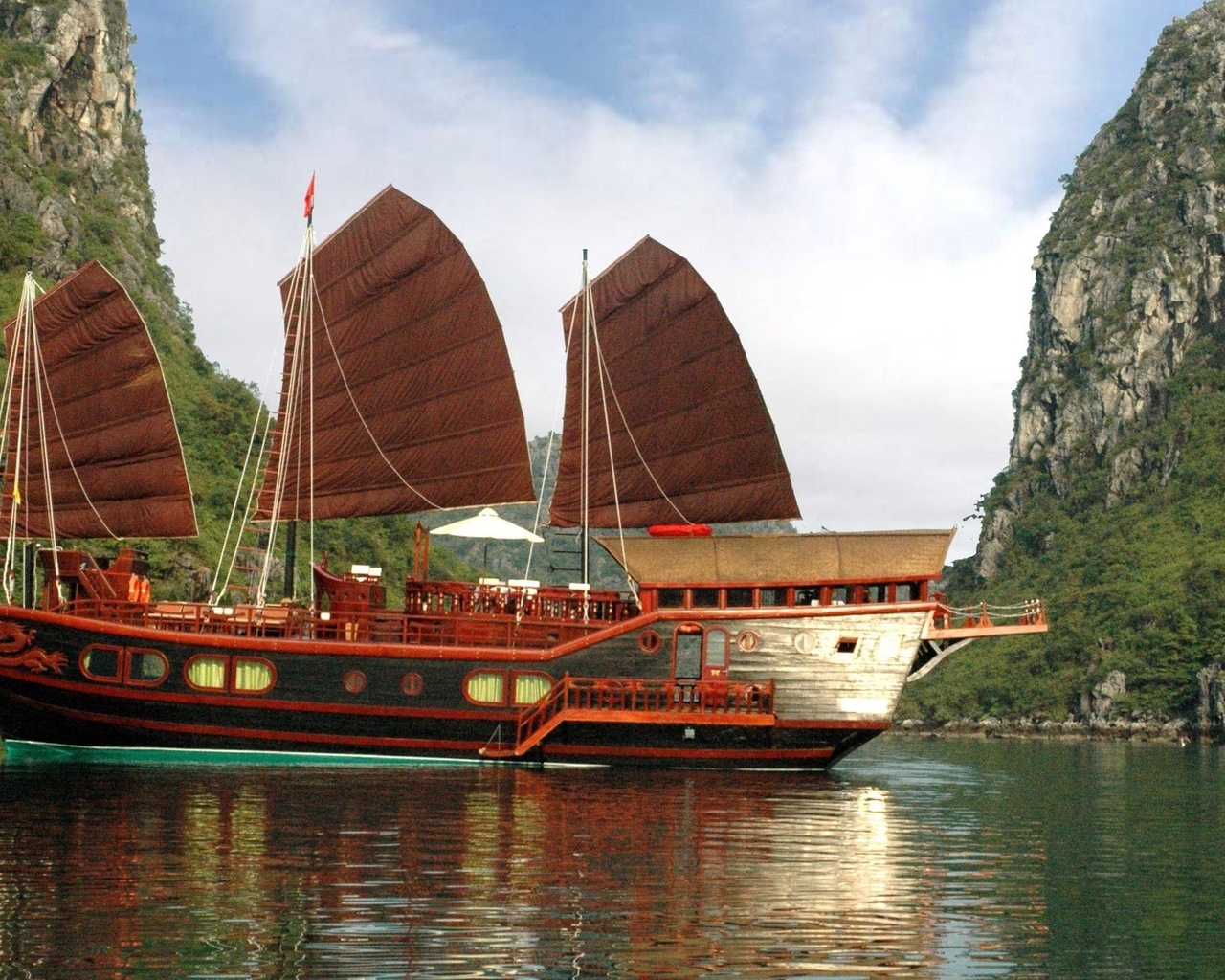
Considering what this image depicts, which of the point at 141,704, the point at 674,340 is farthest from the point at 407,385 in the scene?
the point at 141,704

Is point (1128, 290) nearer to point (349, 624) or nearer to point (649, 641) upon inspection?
point (649, 641)

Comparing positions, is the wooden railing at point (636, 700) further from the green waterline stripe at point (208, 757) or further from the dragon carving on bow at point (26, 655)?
the dragon carving on bow at point (26, 655)

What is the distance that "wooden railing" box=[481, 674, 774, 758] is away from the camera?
922 inches

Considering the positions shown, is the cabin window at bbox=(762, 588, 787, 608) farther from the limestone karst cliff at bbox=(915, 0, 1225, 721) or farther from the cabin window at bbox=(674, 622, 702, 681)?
the limestone karst cliff at bbox=(915, 0, 1225, 721)

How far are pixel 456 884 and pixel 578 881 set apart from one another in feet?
3.21

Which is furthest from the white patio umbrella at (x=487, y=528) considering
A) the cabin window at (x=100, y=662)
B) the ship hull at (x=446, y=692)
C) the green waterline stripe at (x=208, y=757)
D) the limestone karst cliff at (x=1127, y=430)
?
the limestone karst cliff at (x=1127, y=430)

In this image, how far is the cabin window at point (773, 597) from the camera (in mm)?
24312

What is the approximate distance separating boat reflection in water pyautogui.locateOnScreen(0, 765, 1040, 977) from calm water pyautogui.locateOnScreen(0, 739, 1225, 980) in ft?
0.11

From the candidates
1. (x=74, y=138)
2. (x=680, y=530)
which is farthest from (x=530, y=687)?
(x=74, y=138)

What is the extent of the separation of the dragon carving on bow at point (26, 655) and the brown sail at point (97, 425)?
9.98ft

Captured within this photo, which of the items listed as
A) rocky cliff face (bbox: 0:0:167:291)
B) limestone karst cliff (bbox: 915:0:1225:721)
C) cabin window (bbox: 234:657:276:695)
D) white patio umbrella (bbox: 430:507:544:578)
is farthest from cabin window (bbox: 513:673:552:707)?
limestone karst cliff (bbox: 915:0:1225:721)

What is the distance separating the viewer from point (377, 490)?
88.6 ft

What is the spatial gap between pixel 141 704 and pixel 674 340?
1154 cm

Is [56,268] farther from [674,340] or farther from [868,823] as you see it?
[868,823]
